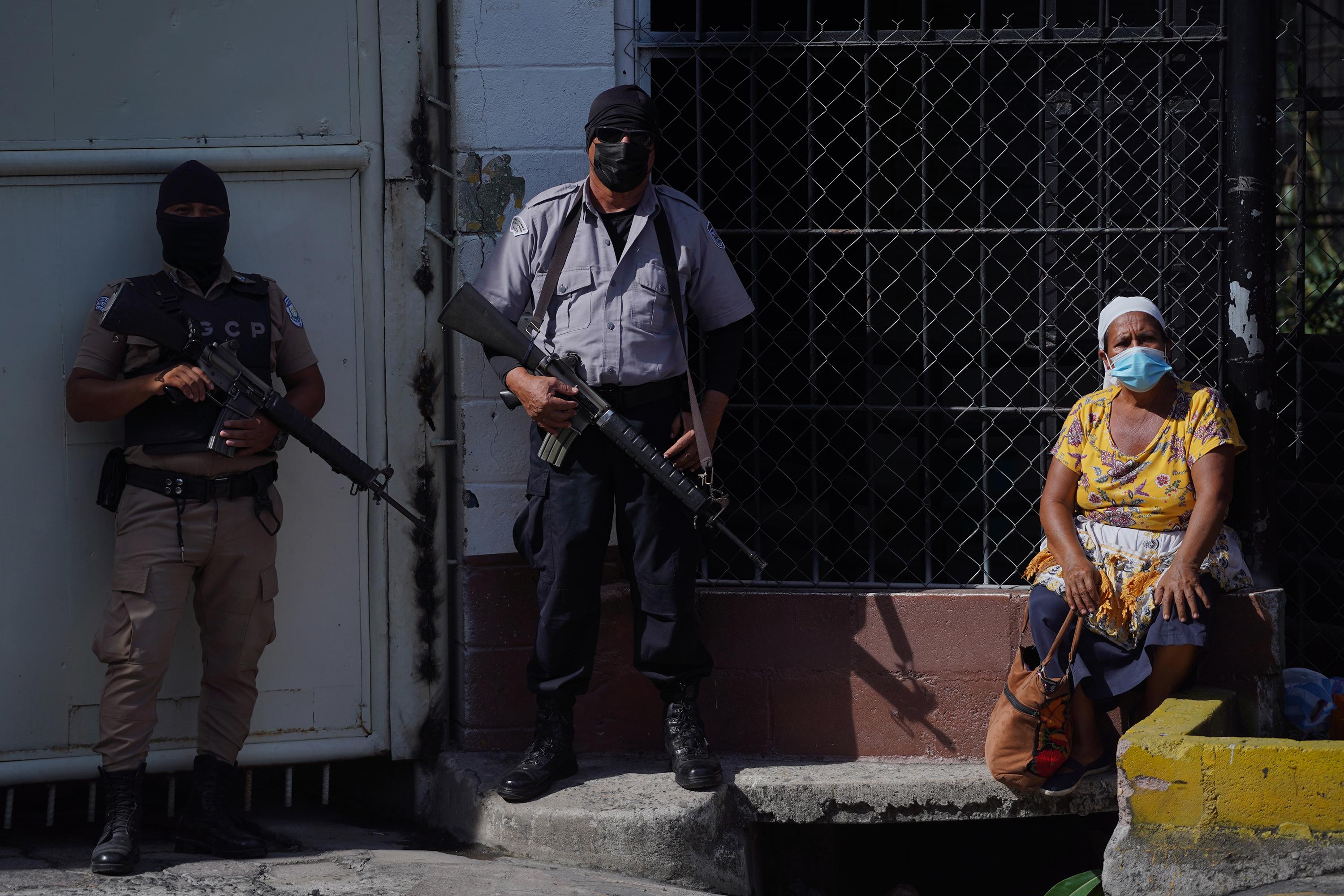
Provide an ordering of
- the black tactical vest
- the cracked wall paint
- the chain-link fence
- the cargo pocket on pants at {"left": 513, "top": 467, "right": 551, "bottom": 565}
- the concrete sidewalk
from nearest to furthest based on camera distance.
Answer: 1. the concrete sidewalk
2. the black tactical vest
3. the cargo pocket on pants at {"left": 513, "top": 467, "right": 551, "bottom": 565}
4. the cracked wall paint
5. the chain-link fence

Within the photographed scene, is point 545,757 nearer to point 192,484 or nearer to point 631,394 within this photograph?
point 631,394

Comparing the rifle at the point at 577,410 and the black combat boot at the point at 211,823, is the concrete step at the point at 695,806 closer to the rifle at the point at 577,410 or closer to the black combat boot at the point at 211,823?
the black combat boot at the point at 211,823

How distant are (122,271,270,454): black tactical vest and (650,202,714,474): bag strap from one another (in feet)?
3.78

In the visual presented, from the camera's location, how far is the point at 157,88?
145 inches

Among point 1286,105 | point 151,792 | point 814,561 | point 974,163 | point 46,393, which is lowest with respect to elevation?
point 151,792

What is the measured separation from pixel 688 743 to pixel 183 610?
59.1 inches

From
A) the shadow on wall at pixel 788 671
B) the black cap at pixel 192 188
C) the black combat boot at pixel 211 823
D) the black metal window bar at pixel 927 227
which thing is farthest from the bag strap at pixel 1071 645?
the black cap at pixel 192 188

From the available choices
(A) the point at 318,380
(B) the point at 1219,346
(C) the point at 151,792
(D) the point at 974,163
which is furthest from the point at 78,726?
(B) the point at 1219,346

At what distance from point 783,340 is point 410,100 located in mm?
1401

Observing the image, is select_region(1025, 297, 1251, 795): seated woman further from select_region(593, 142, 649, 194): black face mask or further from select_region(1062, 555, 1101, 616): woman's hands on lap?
select_region(593, 142, 649, 194): black face mask

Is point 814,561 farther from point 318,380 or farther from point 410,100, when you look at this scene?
point 410,100

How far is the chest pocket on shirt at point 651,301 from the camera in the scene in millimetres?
3506

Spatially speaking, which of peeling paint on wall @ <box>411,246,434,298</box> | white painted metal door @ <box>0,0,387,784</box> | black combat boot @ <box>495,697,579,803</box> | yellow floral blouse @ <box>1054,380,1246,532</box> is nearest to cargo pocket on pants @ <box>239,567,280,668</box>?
white painted metal door @ <box>0,0,387,784</box>

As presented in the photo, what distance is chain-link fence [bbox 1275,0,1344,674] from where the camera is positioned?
4273 mm
